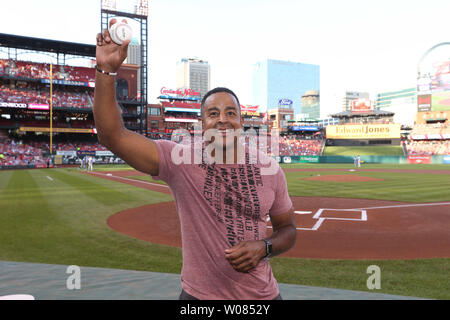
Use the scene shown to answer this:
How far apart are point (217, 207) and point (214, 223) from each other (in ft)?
0.31

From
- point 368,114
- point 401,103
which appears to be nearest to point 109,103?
point 368,114

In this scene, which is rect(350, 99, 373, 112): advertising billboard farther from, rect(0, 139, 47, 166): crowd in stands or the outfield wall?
rect(0, 139, 47, 166): crowd in stands

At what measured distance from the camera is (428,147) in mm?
58719

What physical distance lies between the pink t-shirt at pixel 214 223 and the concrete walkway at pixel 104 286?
6.01 ft

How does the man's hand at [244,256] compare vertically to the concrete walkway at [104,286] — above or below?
above

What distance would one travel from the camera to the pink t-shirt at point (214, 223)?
185 cm

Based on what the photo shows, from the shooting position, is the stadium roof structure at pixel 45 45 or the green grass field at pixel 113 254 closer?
the green grass field at pixel 113 254

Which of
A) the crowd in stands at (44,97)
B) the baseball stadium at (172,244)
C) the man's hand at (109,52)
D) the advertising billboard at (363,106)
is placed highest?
the advertising billboard at (363,106)

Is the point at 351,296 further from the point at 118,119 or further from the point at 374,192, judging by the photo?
the point at 374,192

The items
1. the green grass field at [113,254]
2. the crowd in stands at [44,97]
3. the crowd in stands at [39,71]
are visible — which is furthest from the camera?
the crowd in stands at [39,71]

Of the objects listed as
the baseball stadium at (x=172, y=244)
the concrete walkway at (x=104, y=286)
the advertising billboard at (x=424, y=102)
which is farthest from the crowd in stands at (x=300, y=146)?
the concrete walkway at (x=104, y=286)

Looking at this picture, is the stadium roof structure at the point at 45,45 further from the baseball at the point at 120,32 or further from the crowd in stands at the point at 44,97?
the baseball at the point at 120,32

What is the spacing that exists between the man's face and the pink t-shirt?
9.5 inches

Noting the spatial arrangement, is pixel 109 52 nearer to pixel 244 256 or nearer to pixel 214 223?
pixel 214 223
